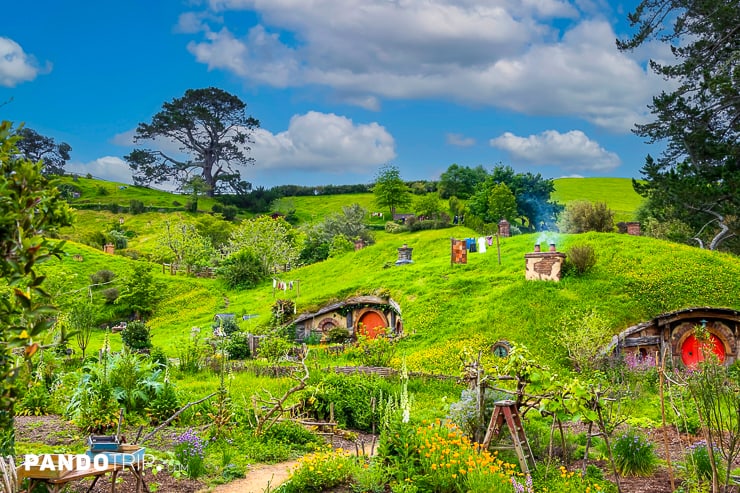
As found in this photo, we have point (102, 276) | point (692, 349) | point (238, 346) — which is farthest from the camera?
point (102, 276)

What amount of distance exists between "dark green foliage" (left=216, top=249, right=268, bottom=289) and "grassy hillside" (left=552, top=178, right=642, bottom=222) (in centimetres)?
4327

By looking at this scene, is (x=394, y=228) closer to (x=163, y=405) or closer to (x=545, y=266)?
(x=545, y=266)

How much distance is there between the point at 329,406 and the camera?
505 inches

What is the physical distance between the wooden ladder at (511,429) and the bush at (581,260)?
16.3m

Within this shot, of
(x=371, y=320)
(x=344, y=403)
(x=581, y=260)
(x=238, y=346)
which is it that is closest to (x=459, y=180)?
(x=371, y=320)

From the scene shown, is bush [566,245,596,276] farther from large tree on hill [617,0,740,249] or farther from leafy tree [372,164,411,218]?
leafy tree [372,164,411,218]

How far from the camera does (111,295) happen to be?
41.4m

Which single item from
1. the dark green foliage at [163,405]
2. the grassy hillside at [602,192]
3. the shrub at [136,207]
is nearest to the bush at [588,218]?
the grassy hillside at [602,192]

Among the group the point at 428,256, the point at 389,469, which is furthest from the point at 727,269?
the point at 389,469

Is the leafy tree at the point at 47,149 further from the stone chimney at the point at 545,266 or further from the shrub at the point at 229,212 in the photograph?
the stone chimney at the point at 545,266

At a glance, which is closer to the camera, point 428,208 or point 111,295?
point 111,295

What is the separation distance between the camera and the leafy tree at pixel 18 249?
351 cm

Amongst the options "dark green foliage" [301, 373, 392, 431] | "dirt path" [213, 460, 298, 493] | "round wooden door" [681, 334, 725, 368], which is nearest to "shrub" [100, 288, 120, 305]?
"dark green foliage" [301, 373, 392, 431]

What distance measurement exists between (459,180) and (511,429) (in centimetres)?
7251
